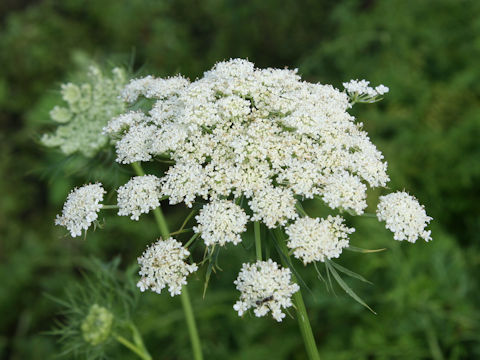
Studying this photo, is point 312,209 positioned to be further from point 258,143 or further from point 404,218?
point 258,143

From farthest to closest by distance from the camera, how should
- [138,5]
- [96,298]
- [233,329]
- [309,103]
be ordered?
[138,5] < [233,329] < [96,298] < [309,103]

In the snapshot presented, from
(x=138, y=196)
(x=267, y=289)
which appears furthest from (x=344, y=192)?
(x=138, y=196)

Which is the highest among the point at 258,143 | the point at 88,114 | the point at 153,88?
the point at 88,114

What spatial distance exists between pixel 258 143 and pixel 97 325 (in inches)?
76.2

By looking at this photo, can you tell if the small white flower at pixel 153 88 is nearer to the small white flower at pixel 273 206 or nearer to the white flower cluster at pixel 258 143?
the white flower cluster at pixel 258 143

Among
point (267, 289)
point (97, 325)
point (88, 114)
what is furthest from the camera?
point (88, 114)

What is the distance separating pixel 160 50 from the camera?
354 inches

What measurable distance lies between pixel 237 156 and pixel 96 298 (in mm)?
1970

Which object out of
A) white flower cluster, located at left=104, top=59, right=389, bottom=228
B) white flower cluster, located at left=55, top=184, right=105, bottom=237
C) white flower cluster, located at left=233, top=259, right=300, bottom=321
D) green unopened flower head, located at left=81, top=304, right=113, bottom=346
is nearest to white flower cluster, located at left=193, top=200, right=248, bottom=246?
→ white flower cluster, located at left=104, top=59, right=389, bottom=228

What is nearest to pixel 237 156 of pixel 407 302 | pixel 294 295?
pixel 294 295

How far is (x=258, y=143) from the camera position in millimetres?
2492

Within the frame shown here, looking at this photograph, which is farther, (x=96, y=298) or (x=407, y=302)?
(x=407, y=302)

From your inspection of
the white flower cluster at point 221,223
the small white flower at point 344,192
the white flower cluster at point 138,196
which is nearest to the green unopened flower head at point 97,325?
the white flower cluster at point 138,196

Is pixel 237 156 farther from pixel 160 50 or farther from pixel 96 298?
pixel 160 50
